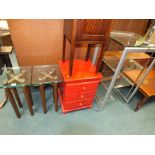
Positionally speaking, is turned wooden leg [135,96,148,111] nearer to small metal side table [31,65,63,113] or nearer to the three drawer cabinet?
the three drawer cabinet

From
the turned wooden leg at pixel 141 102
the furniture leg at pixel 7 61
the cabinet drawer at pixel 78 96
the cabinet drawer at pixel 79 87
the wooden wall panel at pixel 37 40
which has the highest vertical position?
the wooden wall panel at pixel 37 40

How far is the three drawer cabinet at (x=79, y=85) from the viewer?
1352 mm

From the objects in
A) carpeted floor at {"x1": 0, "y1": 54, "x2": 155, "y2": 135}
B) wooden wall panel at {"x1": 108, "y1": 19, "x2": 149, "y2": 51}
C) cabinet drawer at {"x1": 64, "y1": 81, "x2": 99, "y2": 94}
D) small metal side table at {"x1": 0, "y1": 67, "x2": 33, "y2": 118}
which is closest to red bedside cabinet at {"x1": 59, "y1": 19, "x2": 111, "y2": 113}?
cabinet drawer at {"x1": 64, "y1": 81, "x2": 99, "y2": 94}

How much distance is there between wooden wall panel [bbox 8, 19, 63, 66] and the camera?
138cm

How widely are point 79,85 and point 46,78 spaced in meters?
0.39

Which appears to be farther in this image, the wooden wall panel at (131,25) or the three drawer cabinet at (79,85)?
the wooden wall panel at (131,25)

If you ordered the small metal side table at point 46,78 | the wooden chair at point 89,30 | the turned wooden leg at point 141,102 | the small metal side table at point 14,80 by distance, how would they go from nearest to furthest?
the wooden chair at point 89,30, the small metal side table at point 14,80, the small metal side table at point 46,78, the turned wooden leg at point 141,102

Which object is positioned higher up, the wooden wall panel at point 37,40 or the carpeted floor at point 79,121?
the wooden wall panel at point 37,40

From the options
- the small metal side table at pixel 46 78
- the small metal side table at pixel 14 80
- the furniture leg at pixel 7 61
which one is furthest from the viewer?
the furniture leg at pixel 7 61

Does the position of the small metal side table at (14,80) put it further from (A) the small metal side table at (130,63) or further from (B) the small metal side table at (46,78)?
(A) the small metal side table at (130,63)

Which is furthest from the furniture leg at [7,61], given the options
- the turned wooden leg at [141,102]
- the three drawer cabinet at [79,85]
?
the turned wooden leg at [141,102]

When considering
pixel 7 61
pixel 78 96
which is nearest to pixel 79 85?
pixel 78 96
